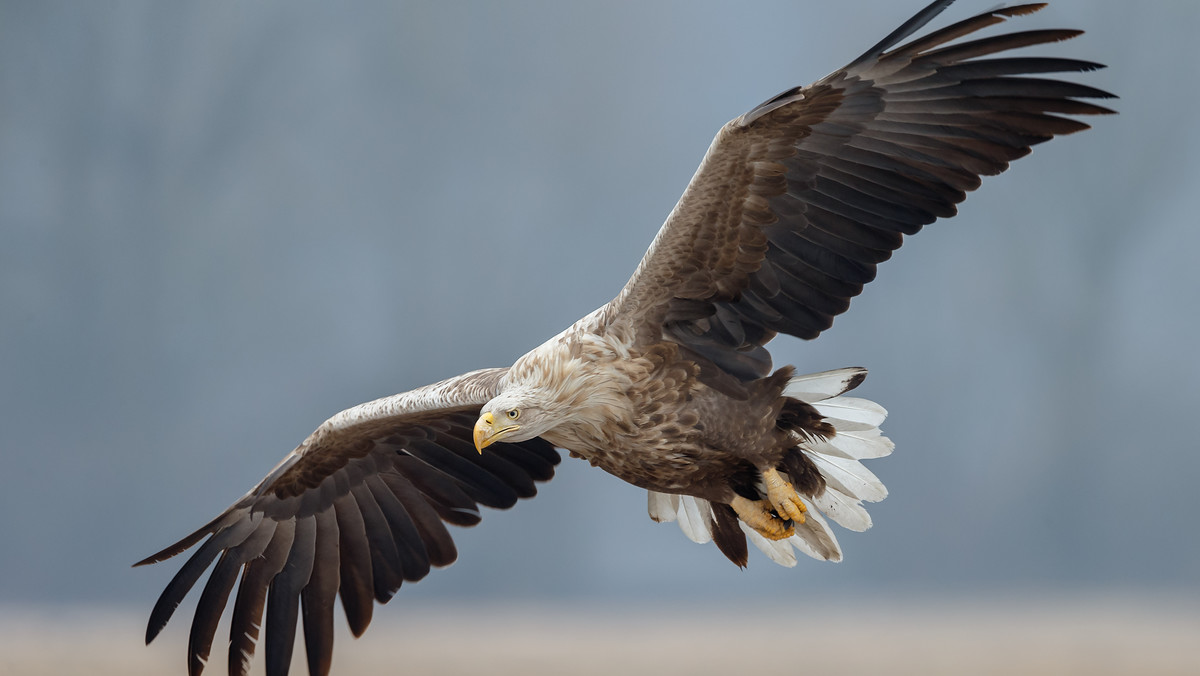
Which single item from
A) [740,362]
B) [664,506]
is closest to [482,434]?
[740,362]

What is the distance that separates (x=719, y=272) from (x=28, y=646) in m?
4.55

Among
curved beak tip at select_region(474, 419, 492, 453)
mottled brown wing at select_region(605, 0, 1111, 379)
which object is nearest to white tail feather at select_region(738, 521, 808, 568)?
→ mottled brown wing at select_region(605, 0, 1111, 379)

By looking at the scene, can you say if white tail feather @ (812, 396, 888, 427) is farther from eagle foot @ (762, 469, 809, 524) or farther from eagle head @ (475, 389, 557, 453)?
eagle head @ (475, 389, 557, 453)

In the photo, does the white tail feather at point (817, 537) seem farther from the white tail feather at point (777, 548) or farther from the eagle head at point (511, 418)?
the eagle head at point (511, 418)

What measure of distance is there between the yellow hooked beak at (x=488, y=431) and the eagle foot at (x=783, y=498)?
71cm

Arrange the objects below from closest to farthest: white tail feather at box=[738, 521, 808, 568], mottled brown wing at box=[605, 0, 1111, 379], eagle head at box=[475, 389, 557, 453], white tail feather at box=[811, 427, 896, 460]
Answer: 1. mottled brown wing at box=[605, 0, 1111, 379]
2. eagle head at box=[475, 389, 557, 453]
3. white tail feather at box=[811, 427, 896, 460]
4. white tail feather at box=[738, 521, 808, 568]

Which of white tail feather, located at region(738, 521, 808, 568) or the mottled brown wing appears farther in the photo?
white tail feather, located at region(738, 521, 808, 568)

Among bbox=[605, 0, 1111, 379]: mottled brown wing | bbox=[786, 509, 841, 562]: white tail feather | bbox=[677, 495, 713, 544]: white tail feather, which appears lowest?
bbox=[786, 509, 841, 562]: white tail feather

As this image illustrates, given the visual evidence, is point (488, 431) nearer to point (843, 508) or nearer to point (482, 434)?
point (482, 434)

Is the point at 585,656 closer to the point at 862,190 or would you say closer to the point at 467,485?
the point at 467,485

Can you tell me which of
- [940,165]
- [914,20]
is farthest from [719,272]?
[914,20]

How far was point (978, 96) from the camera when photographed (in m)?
2.62

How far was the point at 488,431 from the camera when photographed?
8.82 feet

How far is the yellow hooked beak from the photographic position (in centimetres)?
267
